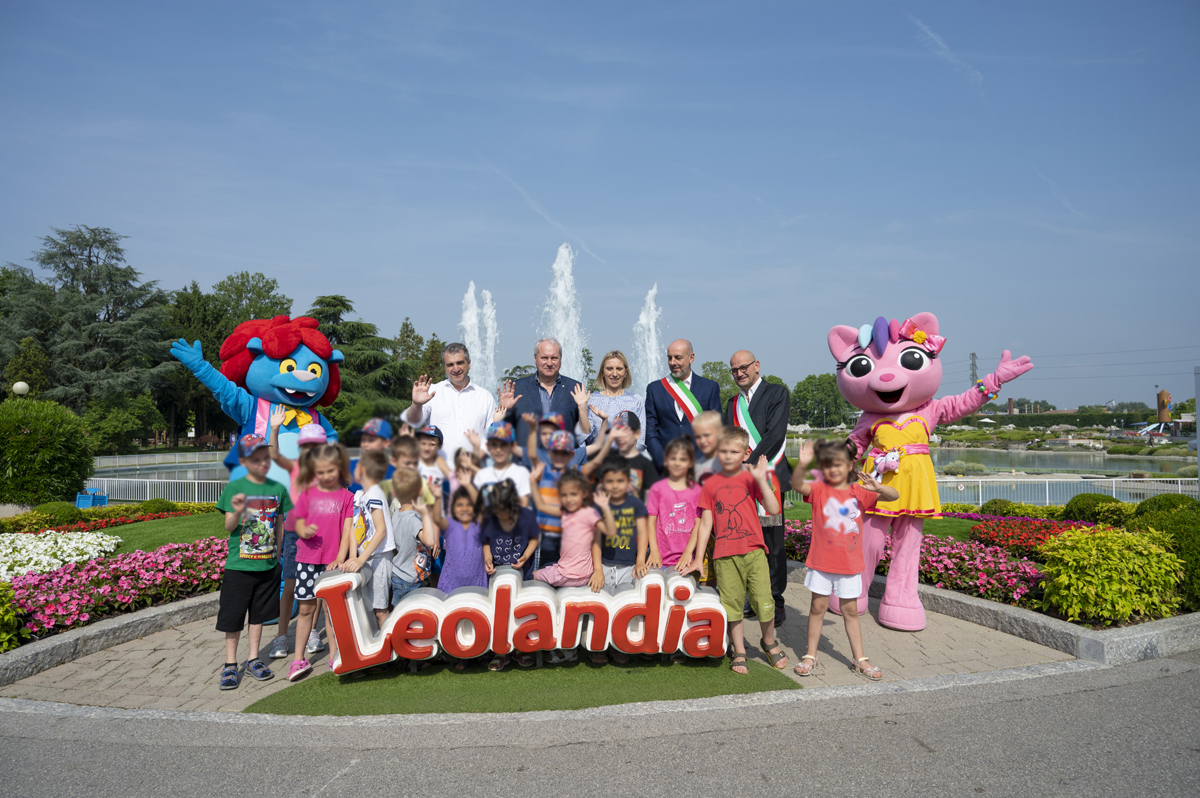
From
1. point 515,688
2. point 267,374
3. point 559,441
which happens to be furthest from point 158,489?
point 559,441

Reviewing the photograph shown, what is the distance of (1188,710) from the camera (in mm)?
4242

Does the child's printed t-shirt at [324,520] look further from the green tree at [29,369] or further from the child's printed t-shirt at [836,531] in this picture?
the green tree at [29,369]

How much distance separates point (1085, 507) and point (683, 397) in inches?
348

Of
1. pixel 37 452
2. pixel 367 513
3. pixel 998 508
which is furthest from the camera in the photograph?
pixel 37 452

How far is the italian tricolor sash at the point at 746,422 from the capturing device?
18.9ft

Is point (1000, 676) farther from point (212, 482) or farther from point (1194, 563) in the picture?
point (212, 482)

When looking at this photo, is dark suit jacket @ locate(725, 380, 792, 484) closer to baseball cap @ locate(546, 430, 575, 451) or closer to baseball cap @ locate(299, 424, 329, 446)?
baseball cap @ locate(546, 430, 575, 451)

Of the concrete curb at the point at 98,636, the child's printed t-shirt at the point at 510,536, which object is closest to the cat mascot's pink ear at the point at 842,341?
the child's printed t-shirt at the point at 510,536

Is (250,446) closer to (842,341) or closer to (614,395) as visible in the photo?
(614,395)

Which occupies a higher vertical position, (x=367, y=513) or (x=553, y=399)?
(x=553, y=399)

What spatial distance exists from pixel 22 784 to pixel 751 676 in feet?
14.2

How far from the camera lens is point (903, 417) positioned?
6.27 metres

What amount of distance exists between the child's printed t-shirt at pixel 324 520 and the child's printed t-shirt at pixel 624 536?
6.23ft

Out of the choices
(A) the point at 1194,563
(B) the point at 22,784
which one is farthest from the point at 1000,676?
(B) the point at 22,784
